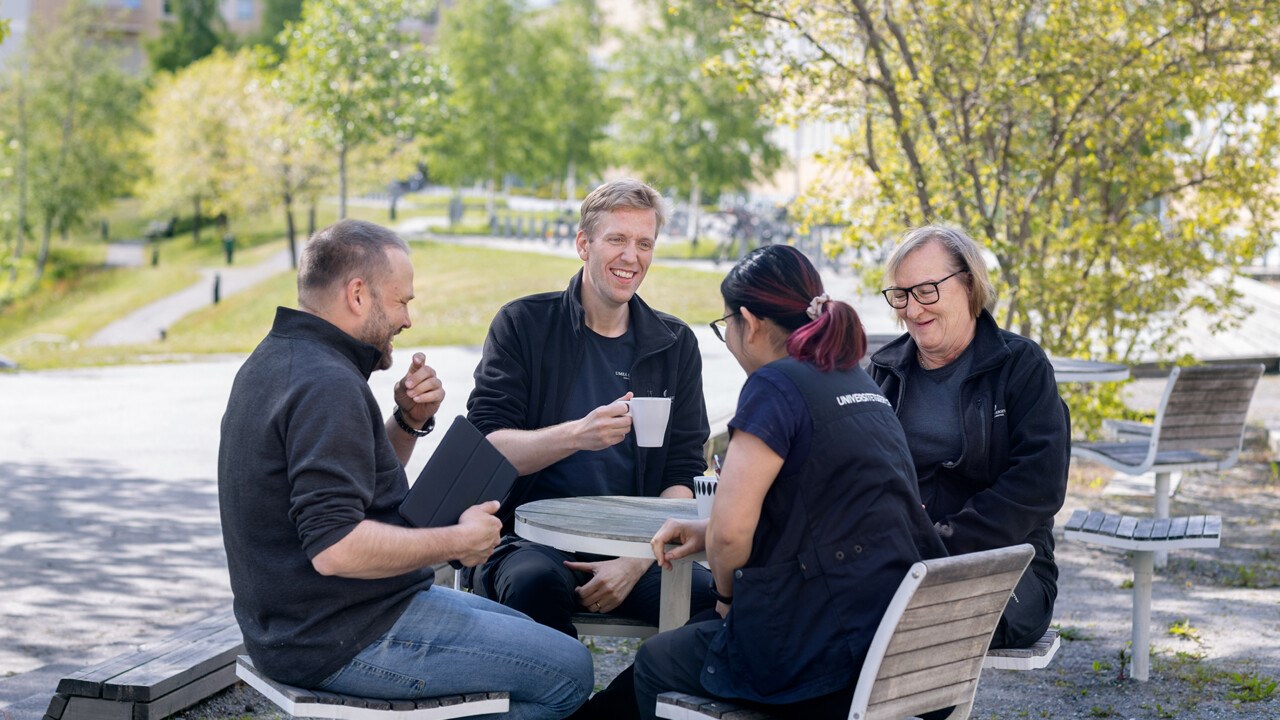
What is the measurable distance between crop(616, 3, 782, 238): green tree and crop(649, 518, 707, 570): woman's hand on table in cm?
3616

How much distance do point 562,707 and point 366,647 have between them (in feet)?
1.66

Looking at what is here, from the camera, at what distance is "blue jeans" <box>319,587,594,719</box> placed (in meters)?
3.15

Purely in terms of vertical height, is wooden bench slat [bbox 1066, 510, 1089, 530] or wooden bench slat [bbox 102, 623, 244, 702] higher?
wooden bench slat [bbox 1066, 510, 1089, 530]

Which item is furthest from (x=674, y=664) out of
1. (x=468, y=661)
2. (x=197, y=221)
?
(x=197, y=221)

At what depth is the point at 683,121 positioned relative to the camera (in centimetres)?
4088

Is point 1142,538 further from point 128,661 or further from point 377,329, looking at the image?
point 128,661

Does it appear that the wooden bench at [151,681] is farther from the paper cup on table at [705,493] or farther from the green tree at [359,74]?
the green tree at [359,74]

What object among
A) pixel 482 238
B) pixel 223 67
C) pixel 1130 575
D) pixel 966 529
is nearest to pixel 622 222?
pixel 966 529

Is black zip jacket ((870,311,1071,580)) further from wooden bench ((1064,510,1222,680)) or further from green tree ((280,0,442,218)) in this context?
green tree ((280,0,442,218))

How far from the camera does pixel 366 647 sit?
314cm

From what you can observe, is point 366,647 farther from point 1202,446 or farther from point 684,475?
point 1202,446

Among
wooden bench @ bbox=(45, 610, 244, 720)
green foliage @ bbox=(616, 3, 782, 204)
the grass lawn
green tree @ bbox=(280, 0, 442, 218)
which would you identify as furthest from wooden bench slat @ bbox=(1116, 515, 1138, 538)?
green foliage @ bbox=(616, 3, 782, 204)

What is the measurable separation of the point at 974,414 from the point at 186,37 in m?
73.5

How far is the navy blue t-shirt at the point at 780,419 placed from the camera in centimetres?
300
